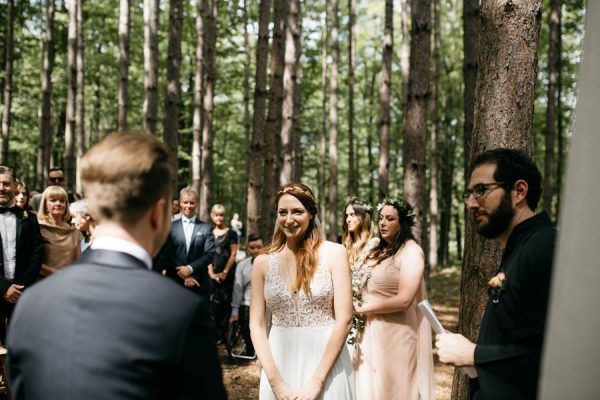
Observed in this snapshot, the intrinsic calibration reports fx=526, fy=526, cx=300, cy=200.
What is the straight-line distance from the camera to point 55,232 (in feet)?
20.3

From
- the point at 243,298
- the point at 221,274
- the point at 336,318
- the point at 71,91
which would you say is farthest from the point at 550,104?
the point at 336,318

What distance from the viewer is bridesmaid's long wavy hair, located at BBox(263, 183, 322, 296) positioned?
137 inches

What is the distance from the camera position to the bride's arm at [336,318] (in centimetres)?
328

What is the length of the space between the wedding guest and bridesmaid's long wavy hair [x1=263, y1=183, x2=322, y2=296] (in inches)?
228

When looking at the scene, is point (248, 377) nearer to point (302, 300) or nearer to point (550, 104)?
point (302, 300)

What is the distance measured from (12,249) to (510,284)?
5.30 meters

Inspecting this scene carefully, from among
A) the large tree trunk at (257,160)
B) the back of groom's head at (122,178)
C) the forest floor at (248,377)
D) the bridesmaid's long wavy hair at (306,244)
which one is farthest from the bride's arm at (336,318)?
the large tree trunk at (257,160)

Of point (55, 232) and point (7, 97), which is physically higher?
point (7, 97)

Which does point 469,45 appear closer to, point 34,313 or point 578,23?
point 34,313

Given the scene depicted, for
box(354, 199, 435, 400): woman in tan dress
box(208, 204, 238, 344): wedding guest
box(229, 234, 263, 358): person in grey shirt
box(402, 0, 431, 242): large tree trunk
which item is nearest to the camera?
box(354, 199, 435, 400): woman in tan dress

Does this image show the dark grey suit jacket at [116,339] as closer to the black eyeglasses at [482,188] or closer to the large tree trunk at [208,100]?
the black eyeglasses at [482,188]

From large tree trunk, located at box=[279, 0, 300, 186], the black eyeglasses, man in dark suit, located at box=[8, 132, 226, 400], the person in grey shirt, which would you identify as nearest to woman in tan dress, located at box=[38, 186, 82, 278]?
the person in grey shirt

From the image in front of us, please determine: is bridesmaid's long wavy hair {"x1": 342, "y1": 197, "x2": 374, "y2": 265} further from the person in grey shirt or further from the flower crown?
the person in grey shirt

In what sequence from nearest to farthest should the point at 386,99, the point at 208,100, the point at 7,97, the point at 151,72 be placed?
the point at 151,72 → the point at 208,100 → the point at 386,99 → the point at 7,97
